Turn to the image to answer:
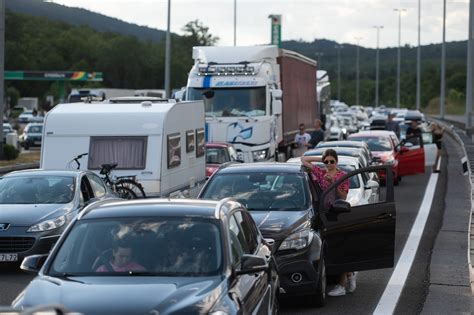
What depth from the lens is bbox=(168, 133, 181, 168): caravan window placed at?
22.0 m

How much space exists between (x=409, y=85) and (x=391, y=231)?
17113 cm

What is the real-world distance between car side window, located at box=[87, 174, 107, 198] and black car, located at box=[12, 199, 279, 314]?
8.55m

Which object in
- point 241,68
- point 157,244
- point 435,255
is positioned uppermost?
point 241,68

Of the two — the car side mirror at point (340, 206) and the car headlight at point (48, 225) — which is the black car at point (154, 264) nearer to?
the car side mirror at point (340, 206)

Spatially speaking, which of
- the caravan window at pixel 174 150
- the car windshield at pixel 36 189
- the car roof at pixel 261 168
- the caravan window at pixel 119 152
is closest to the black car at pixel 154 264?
the car roof at pixel 261 168

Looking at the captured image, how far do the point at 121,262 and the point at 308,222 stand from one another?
4.66 m

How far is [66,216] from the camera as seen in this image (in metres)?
16.5

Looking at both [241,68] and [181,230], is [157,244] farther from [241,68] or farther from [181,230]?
[241,68]

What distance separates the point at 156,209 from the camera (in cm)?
922

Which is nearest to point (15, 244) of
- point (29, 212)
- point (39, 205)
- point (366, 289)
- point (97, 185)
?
point (29, 212)

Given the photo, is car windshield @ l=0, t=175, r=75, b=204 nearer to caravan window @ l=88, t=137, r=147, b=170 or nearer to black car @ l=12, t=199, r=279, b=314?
caravan window @ l=88, t=137, r=147, b=170

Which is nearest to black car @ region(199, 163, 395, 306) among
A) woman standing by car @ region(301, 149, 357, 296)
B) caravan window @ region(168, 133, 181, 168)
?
woman standing by car @ region(301, 149, 357, 296)

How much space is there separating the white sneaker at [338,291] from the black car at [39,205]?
13.8ft

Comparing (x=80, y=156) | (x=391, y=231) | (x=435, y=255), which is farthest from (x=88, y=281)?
(x=80, y=156)
